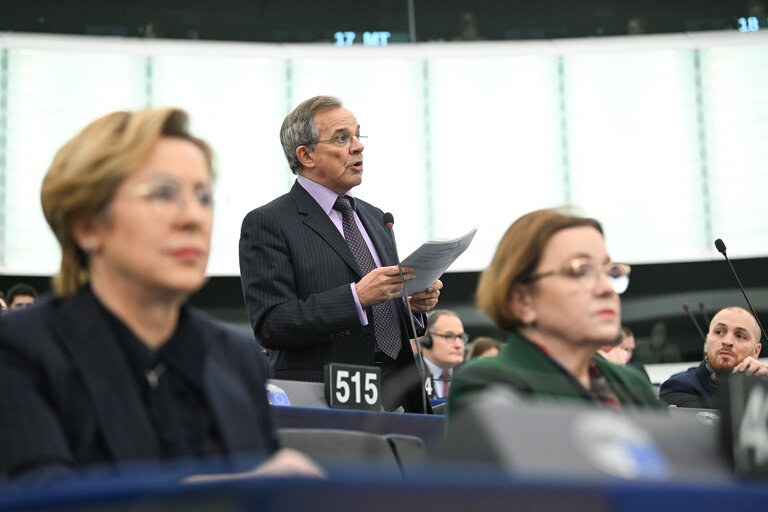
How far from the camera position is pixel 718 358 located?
4555 millimetres

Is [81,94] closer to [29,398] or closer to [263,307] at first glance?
[263,307]

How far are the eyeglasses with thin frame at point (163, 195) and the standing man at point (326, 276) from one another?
1.48 meters

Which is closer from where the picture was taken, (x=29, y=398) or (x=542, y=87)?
(x=29, y=398)

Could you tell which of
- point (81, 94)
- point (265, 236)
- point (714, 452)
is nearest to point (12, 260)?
point (81, 94)

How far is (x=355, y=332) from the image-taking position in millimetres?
2902

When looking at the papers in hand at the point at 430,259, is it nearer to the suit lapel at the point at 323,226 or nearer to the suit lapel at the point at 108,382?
the suit lapel at the point at 323,226

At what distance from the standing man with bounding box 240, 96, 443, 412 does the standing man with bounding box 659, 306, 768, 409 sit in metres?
1.86

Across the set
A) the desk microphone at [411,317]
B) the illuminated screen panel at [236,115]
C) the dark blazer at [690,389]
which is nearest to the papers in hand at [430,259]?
the desk microphone at [411,317]

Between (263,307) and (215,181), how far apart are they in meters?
1.42

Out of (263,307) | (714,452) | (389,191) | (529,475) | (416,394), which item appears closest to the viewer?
(529,475)

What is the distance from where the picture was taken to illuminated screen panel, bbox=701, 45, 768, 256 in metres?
8.53

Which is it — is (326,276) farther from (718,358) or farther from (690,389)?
(718,358)

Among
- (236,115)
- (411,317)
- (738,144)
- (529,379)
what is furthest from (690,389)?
(236,115)

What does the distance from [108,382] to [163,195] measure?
244 millimetres
